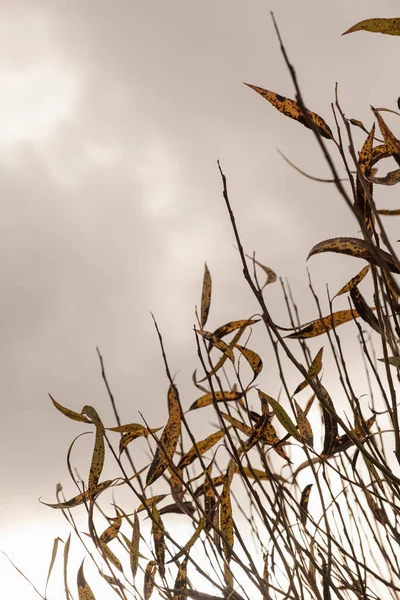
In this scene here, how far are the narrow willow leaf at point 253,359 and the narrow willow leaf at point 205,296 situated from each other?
0.32 feet

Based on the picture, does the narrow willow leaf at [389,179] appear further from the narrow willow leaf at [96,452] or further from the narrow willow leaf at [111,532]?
the narrow willow leaf at [111,532]

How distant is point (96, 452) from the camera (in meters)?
1.13

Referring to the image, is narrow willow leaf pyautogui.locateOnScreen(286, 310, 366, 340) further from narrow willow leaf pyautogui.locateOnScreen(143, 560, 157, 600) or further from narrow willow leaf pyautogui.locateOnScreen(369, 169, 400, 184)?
narrow willow leaf pyautogui.locateOnScreen(143, 560, 157, 600)

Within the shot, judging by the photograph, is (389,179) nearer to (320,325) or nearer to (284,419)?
(320,325)

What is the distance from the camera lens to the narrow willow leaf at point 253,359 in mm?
1104

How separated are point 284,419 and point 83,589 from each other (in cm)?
67

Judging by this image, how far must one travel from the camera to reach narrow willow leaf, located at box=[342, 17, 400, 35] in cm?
88

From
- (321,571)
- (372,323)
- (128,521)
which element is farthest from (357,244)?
(128,521)

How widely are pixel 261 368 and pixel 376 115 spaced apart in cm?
51

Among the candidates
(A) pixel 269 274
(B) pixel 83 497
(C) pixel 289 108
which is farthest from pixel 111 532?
(C) pixel 289 108

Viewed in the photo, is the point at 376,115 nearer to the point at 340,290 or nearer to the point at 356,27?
the point at 356,27

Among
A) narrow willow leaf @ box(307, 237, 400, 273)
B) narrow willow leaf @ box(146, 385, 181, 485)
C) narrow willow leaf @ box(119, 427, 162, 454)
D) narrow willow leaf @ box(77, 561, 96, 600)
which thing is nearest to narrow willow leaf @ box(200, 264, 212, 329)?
narrow willow leaf @ box(146, 385, 181, 485)

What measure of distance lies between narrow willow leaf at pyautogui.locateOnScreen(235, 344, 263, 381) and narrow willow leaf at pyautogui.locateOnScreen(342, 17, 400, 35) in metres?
0.59

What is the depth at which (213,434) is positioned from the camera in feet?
3.96
